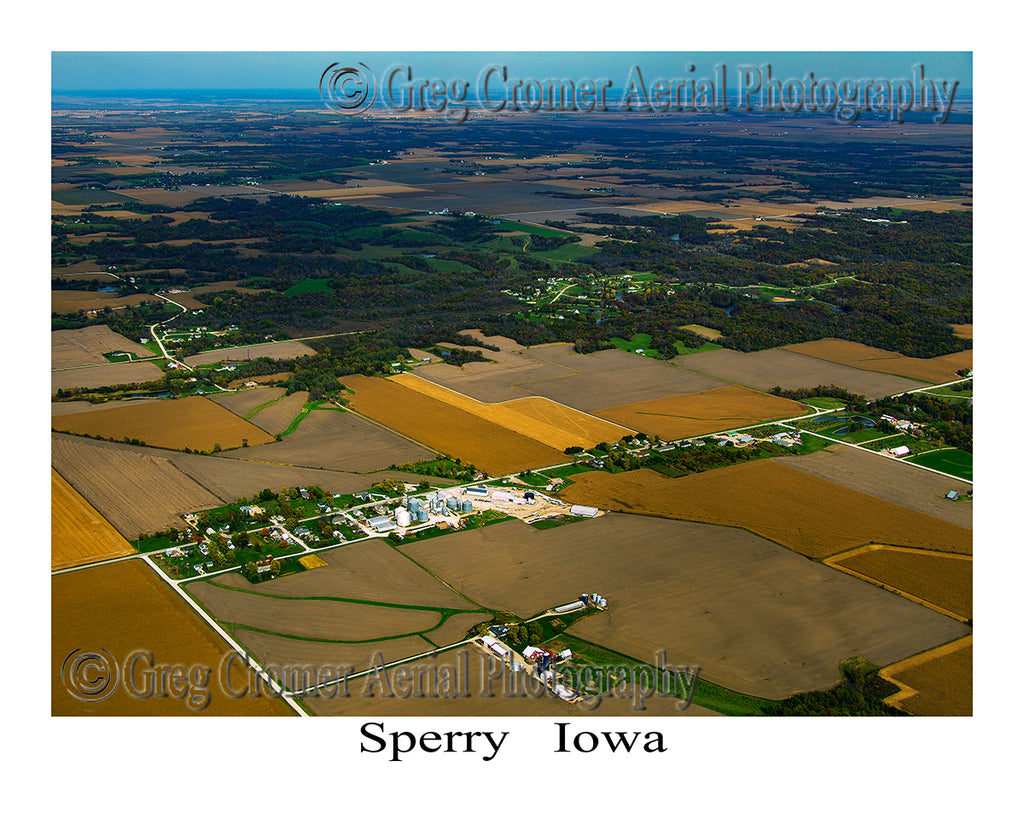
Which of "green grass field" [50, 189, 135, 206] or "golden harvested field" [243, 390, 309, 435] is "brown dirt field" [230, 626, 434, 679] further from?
"green grass field" [50, 189, 135, 206]

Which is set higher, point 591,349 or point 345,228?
point 345,228

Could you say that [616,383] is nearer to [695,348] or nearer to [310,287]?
[695,348]

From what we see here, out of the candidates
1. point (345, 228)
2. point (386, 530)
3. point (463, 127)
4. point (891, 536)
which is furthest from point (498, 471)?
point (463, 127)

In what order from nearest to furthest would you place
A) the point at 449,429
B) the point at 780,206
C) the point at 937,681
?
the point at 937,681 < the point at 449,429 < the point at 780,206

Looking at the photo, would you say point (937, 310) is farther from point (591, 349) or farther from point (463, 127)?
point (463, 127)

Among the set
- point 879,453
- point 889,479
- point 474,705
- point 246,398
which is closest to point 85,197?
point 246,398

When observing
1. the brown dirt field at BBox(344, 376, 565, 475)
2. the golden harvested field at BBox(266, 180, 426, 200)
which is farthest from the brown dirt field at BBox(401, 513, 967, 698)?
the golden harvested field at BBox(266, 180, 426, 200)
